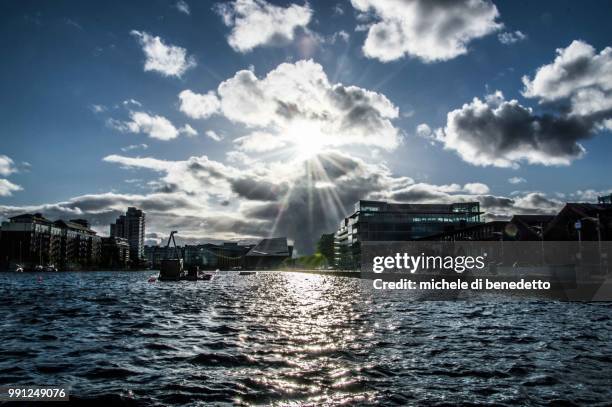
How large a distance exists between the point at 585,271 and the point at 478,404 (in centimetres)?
7349

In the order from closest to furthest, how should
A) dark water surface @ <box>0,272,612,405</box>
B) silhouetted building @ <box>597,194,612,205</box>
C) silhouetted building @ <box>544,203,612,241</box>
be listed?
dark water surface @ <box>0,272,612,405</box> < silhouetted building @ <box>544,203,612,241</box> < silhouetted building @ <box>597,194,612,205</box>

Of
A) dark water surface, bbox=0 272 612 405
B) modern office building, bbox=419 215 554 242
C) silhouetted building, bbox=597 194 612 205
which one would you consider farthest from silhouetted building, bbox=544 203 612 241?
dark water surface, bbox=0 272 612 405

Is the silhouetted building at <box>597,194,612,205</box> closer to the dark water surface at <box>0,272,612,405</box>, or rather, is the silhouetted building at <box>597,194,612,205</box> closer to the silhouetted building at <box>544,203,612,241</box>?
the silhouetted building at <box>544,203,612,241</box>

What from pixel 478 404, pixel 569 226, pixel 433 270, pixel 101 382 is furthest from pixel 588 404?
pixel 433 270

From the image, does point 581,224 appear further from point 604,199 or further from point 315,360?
point 315,360

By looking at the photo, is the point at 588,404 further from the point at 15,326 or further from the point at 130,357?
the point at 15,326

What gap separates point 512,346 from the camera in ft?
65.8

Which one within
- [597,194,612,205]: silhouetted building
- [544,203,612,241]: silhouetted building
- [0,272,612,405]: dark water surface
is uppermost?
[597,194,612,205]: silhouetted building

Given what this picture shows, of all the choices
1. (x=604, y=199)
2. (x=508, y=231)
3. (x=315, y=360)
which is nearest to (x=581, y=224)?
(x=508, y=231)

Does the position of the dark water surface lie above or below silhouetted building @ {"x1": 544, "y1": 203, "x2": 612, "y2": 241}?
below

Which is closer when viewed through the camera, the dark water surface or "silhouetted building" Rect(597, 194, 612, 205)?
the dark water surface

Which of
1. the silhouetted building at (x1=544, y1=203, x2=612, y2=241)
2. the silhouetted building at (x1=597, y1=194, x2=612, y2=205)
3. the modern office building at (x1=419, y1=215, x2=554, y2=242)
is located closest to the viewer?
the silhouetted building at (x1=544, y1=203, x2=612, y2=241)

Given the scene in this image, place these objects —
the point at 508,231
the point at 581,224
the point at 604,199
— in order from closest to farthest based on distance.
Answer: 1. the point at 581,224
2. the point at 508,231
3. the point at 604,199

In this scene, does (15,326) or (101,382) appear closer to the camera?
(101,382)
